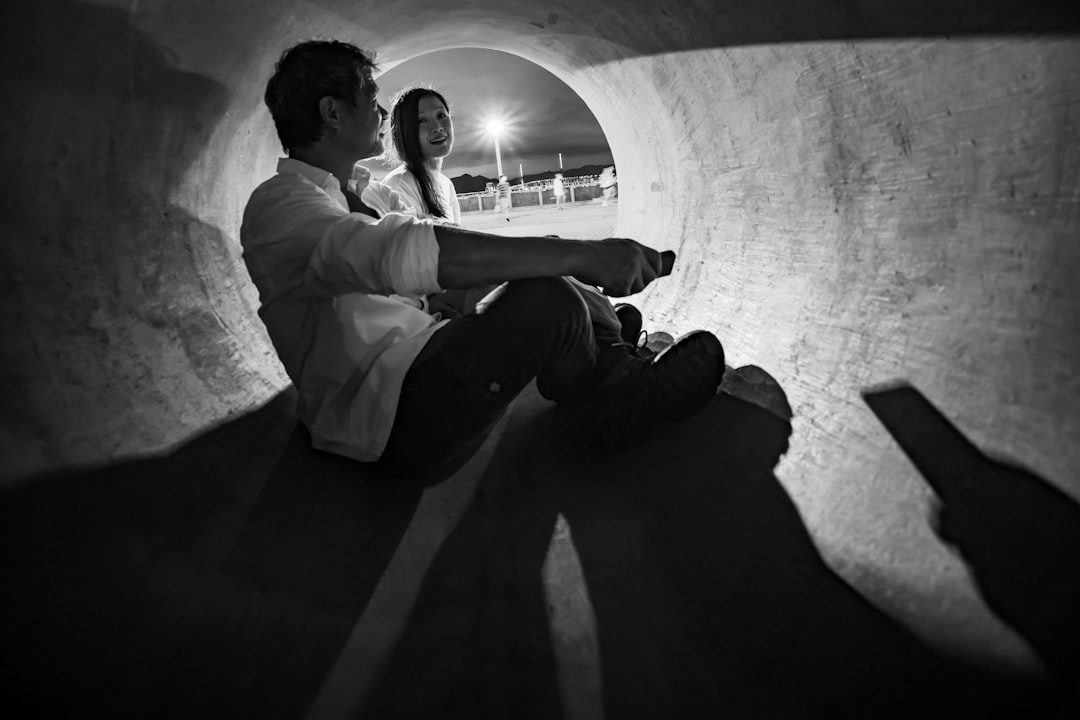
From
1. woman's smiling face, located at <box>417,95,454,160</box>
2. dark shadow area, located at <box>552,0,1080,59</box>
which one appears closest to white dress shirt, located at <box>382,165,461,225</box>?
woman's smiling face, located at <box>417,95,454,160</box>

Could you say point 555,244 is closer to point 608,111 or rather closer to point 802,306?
point 802,306

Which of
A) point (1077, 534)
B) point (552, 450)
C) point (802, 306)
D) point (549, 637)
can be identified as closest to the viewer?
point (1077, 534)

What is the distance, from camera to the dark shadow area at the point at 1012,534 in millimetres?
862

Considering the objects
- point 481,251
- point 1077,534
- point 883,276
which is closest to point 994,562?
point 1077,534

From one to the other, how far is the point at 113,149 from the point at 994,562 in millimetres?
2419

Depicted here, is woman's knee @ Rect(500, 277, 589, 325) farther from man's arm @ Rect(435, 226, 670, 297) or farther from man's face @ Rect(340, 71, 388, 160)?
man's face @ Rect(340, 71, 388, 160)

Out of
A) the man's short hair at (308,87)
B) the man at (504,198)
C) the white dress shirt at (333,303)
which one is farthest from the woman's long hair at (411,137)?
the man at (504,198)

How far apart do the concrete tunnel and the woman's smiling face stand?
3.49ft

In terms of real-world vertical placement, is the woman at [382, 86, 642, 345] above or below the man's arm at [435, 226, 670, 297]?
above

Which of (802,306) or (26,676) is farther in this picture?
(802,306)

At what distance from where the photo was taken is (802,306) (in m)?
1.93

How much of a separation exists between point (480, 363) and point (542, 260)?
0.34 metres

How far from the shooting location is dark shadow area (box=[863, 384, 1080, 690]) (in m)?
0.86

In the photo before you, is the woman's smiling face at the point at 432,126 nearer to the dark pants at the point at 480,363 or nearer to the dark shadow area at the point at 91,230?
the dark shadow area at the point at 91,230
